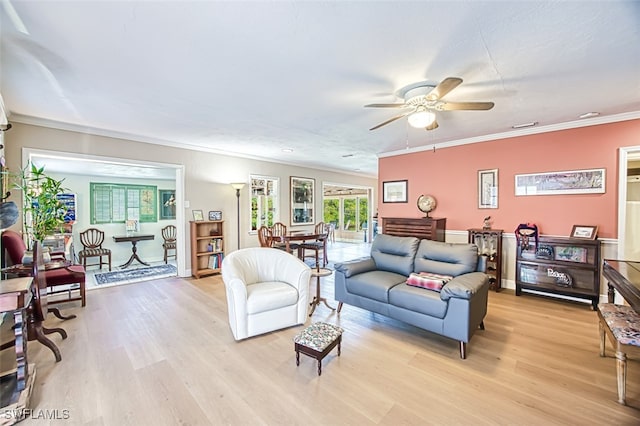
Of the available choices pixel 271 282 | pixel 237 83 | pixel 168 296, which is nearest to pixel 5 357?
pixel 168 296

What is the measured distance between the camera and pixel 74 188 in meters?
6.09

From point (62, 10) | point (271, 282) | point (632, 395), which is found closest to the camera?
point (62, 10)

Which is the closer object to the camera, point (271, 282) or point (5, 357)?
point (5, 357)

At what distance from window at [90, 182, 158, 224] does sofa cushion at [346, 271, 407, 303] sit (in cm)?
611

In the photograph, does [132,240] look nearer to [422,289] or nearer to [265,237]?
[265,237]

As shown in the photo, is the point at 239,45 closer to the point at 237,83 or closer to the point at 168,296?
the point at 237,83

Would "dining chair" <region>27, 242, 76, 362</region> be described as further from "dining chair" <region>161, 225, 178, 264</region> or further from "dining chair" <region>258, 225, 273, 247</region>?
"dining chair" <region>161, 225, 178, 264</region>

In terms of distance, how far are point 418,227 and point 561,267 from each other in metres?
2.01

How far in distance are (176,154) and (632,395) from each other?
625cm

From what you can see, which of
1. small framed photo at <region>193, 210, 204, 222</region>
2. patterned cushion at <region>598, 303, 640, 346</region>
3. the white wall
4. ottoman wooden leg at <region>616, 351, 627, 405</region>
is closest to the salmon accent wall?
the white wall

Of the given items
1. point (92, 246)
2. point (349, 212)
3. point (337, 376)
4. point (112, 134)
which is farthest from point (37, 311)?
point (349, 212)

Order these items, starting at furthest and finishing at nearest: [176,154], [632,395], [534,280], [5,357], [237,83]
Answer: [176,154], [534,280], [237,83], [5,357], [632,395]

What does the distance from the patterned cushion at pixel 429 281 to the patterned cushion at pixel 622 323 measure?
45.3 inches

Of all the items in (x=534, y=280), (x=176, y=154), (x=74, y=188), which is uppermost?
(x=176, y=154)
